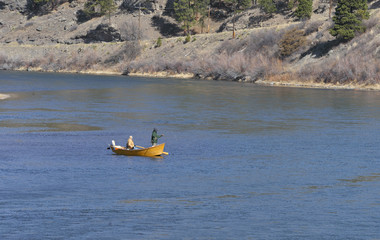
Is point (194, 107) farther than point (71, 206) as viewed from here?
Yes

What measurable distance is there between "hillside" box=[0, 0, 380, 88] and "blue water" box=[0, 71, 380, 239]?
34366mm

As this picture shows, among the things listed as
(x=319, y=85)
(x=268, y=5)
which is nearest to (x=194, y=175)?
(x=319, y=85)

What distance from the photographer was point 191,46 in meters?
113

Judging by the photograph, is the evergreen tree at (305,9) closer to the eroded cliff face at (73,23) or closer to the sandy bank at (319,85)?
the sandy bank at (319,85)

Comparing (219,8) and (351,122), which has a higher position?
(219,8)

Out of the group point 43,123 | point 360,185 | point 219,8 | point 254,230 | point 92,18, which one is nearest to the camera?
point 254,230

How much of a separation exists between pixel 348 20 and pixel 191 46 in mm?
35663

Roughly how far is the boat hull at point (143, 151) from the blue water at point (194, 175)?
0.97ft

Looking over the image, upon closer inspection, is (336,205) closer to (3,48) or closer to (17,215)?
(17,215)

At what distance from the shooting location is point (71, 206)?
19.9m

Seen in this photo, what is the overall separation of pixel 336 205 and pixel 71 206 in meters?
8.79

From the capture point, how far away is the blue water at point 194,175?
59.8ft

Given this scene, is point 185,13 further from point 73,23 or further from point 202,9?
point 73,23

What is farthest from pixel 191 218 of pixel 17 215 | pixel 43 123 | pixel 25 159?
pixel 43 123
